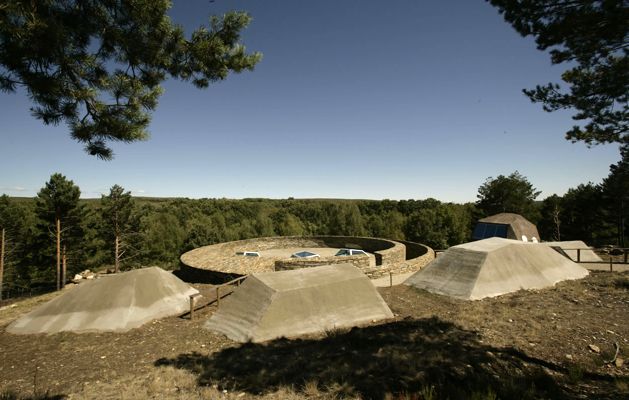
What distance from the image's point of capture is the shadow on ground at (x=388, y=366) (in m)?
5.61

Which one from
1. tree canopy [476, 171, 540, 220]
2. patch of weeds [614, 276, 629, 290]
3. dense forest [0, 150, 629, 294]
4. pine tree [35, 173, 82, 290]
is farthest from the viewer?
tree canopy [476, 171, 540, 220]

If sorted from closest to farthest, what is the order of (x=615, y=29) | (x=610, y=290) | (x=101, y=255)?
(x=615, y=29) < (x=610, y=290) < (x=101, y=255)

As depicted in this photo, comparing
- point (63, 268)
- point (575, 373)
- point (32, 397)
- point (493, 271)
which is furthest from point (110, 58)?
point (63, 268)

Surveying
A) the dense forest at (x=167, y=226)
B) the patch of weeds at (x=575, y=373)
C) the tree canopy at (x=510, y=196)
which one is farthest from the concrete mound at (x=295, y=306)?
the tree canopy at (x=510, y=196)

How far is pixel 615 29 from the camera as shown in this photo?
6.15 metres

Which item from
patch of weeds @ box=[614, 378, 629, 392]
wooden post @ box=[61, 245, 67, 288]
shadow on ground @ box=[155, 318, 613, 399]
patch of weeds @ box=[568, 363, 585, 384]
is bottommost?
wooden post @ box=[61, 245, 67, 288]

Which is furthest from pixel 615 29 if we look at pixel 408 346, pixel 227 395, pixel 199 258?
pixel 199 258

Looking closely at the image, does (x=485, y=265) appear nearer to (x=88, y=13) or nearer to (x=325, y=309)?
(x=325, y=309)

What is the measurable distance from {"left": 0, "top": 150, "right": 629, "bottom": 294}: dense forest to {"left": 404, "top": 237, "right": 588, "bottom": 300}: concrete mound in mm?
4638

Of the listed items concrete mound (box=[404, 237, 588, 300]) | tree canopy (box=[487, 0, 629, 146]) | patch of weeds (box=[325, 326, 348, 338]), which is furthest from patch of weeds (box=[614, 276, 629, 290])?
patch of weeds (box=[325, 326, 348, 338])

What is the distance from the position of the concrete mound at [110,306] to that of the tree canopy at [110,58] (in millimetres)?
7726

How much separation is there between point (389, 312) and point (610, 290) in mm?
9072

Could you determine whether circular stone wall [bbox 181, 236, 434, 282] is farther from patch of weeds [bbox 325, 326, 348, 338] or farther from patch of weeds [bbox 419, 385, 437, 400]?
patch of weeds [bbox 419, 385, 437, 400]

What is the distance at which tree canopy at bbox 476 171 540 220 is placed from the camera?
44.7 metres
